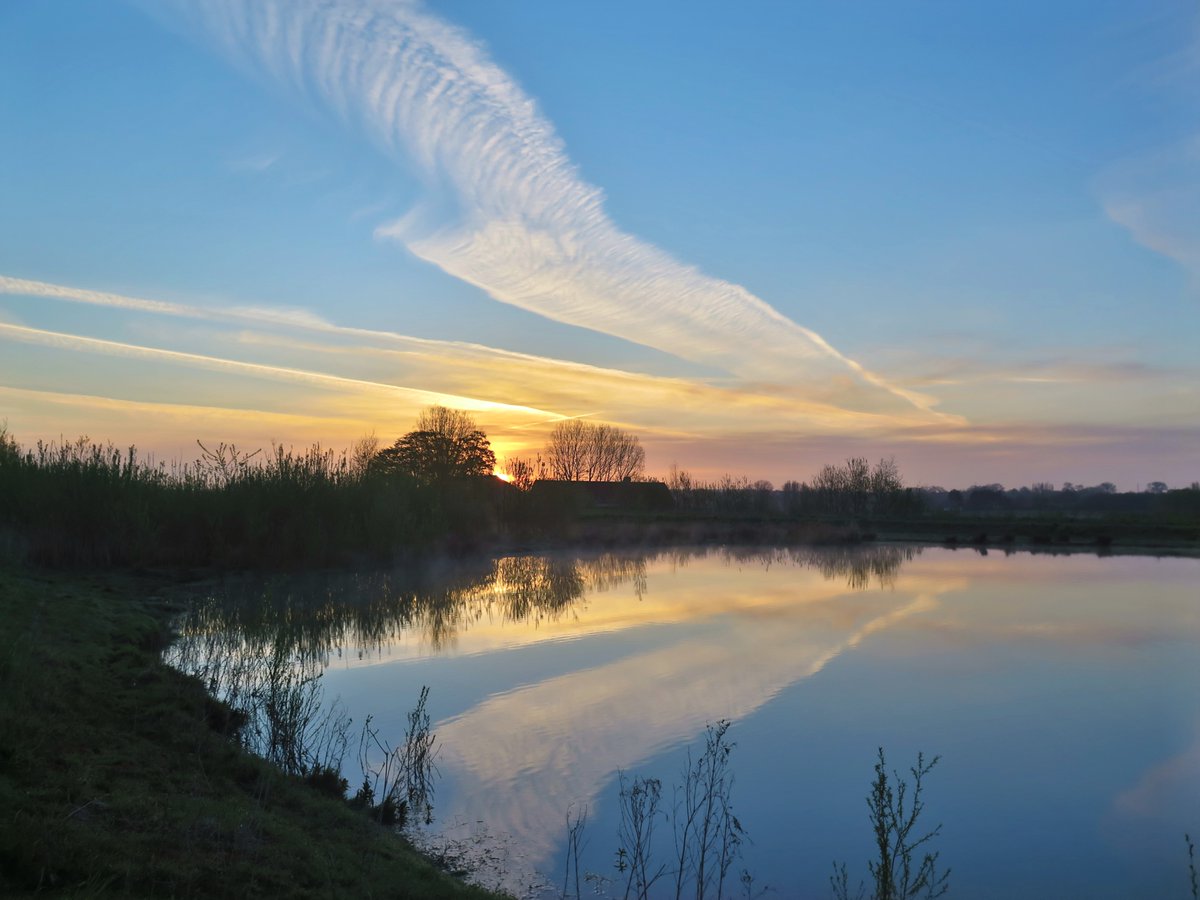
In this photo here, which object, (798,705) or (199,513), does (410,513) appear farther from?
(798,705)

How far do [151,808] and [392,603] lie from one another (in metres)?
12.0

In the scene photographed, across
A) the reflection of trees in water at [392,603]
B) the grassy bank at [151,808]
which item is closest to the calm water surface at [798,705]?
the reflection of trees in water at [392,603]

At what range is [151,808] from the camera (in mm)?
4438

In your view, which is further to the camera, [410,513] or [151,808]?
[410,513]

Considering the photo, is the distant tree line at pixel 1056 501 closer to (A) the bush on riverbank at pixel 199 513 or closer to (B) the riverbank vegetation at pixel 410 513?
(B) the riverbank vegetation at pixel 410 513

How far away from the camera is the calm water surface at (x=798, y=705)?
229 inches

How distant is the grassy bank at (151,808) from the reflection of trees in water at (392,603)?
1.75 metres

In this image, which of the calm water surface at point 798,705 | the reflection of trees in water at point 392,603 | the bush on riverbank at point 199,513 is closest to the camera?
the calm water surface at point 798,705

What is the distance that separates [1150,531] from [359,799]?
41336mm

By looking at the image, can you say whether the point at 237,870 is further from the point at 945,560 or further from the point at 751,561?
the point at 945,560

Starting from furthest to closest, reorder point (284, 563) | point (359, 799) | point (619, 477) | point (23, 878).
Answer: point (619, 477)
point (284, 563)
point (359, 799)
point (23, 878)

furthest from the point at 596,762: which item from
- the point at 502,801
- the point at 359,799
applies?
the point at 359,799

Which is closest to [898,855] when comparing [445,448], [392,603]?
[392,603]

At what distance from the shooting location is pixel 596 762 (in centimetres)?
720
